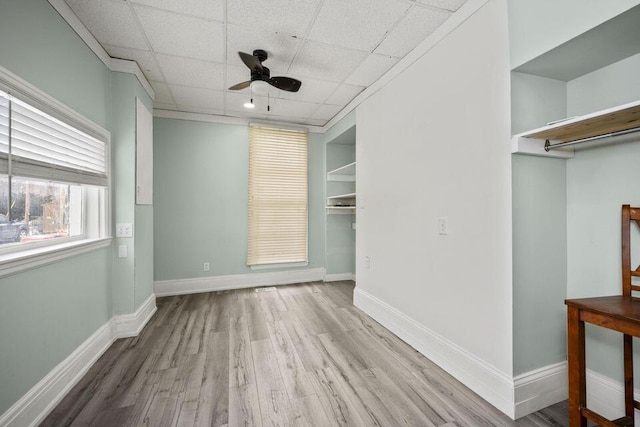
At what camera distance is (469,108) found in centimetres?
198

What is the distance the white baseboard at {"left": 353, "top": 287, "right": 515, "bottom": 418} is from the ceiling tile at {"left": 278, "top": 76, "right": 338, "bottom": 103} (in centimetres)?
263

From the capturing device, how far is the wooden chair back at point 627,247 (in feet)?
4.92

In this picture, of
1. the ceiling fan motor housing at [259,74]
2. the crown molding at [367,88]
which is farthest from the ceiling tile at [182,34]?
the crown molding at [367,88]

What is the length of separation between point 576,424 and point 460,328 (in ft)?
2.42

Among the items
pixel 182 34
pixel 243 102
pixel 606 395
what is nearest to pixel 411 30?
pixel 182 34

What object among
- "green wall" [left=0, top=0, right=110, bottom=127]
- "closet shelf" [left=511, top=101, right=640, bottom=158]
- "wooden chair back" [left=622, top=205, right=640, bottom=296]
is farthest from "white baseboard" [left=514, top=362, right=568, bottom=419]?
"green wall" [left=0, top=0, right=110, bottom=127]

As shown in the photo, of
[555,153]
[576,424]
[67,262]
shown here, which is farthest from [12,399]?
[555,153]

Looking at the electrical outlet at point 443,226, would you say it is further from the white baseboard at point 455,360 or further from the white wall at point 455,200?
the white baseboard at point 455,360

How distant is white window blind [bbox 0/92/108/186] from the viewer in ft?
4.98

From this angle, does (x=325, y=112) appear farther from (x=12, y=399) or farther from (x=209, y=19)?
(x=12, y=399)

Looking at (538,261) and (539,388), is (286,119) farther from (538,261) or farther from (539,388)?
(539,388)

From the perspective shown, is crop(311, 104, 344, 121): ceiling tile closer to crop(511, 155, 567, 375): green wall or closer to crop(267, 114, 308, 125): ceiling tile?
crop(267, 114, 308, 125): ceiling tile

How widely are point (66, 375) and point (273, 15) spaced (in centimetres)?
303

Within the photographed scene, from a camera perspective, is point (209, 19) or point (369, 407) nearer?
point (369, 407)
